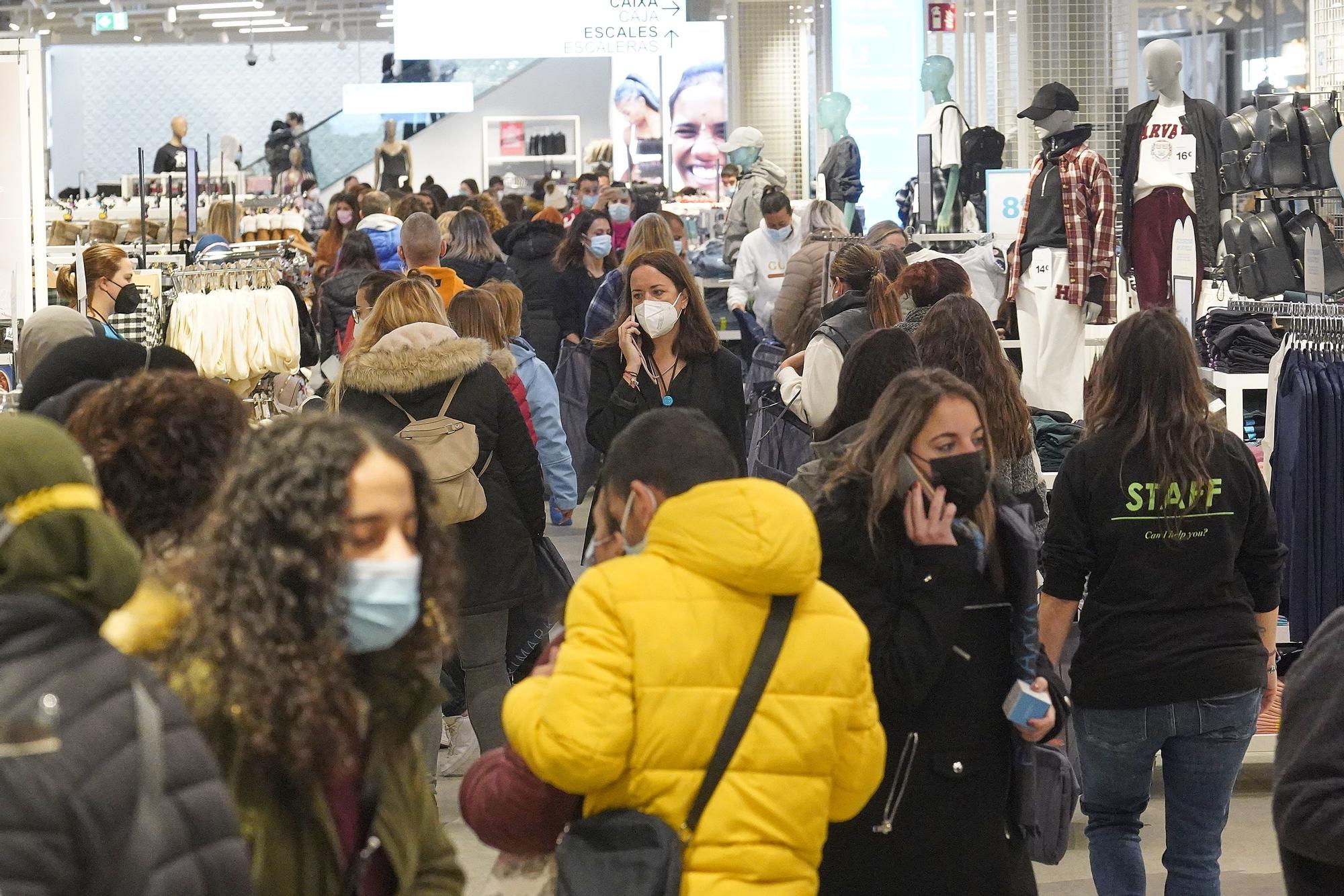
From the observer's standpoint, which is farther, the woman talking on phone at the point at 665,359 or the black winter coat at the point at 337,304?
the black winter coat at the point at 337,304

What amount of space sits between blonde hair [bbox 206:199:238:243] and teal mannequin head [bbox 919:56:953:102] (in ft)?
15.9

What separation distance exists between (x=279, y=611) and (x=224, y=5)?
934 inches

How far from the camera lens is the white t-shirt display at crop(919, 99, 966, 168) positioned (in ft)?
34.7

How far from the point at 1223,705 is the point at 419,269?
4071mm

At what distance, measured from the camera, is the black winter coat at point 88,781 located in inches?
55.9

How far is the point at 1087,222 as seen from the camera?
23.7ft

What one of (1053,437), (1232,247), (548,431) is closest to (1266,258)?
(1232,247)

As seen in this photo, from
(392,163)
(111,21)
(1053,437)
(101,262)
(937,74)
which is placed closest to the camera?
(1053,437)

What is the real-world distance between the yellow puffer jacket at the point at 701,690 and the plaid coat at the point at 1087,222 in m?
5.50

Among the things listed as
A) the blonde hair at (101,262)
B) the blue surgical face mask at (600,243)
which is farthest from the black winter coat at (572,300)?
the blonde hair at (101,262)

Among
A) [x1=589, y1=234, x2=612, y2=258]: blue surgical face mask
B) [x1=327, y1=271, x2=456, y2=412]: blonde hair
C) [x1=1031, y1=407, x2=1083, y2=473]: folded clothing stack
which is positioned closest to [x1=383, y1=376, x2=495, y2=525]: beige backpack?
[x1=327, y1=271, x2=456, y2=412]: blonde hair

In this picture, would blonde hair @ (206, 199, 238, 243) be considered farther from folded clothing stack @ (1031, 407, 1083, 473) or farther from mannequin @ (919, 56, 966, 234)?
folded clothing stack @ (1031, 407, 1083, 473)

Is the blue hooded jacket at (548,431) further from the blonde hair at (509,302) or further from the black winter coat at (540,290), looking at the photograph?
the black winter coat at (540,290)

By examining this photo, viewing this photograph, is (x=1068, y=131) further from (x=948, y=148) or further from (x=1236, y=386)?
(x=948, y=148)
